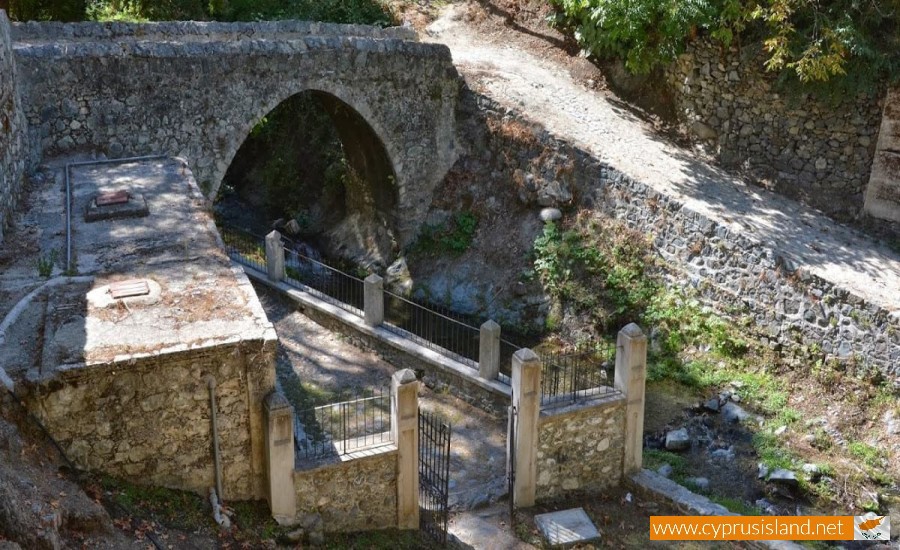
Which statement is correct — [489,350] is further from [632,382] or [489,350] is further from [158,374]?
[158,374]

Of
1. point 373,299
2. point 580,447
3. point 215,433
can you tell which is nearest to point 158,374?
point 215,433

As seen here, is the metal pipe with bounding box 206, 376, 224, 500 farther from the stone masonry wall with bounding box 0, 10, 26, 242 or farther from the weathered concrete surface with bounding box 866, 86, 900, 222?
the weathered concrete surface with bounding box 866, 86, 900, 222

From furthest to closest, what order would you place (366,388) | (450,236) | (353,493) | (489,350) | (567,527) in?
(450,236), (366,388), (489,350), (567,527), (353,493)

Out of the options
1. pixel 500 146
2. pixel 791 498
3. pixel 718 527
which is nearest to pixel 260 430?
pixel 718 527

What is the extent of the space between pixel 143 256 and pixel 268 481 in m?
2.69

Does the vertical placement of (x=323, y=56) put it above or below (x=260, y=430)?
above

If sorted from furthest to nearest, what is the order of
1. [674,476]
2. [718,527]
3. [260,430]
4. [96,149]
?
[96,149] < [674,476] < [718,527] < [260,430]

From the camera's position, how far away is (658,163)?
17.0m

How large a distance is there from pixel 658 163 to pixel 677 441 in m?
6.12

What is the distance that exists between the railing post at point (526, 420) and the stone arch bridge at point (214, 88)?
23.9 feet

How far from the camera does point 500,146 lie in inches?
719

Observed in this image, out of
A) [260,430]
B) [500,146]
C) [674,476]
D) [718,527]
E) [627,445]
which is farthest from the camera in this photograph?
[500,146]

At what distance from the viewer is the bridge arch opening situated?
62.0 ft

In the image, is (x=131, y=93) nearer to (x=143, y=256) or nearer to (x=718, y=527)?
(x=143, y=256)
